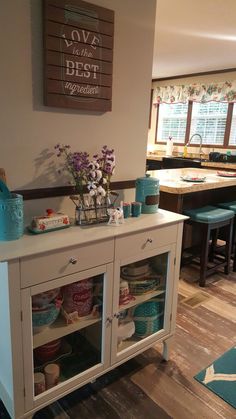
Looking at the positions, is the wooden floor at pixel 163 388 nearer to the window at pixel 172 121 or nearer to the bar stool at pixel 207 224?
the bar stool at pixel 207 224

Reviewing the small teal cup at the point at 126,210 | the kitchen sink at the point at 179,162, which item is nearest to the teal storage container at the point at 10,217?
the small teal cup at the point at 126,210

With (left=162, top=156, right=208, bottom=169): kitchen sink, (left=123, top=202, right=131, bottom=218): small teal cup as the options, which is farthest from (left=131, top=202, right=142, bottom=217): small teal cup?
(left=162, top=156, right=208, bottom=169): kitchen sink

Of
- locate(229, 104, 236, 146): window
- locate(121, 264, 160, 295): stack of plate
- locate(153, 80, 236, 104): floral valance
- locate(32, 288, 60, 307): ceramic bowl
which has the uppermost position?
locate(153, 80, 236, 104): floral valance

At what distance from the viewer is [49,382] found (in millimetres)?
1458

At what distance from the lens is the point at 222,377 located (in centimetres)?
183

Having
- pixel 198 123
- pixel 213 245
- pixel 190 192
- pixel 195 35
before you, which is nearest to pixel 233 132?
pixel 198 123

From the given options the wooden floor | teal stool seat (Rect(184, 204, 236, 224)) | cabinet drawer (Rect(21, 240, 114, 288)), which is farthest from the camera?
teal stool seat (Rect(184, 204, 236, 224))

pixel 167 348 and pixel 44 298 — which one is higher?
pixel 44 298

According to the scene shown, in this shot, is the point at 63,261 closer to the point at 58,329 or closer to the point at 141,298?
the point at 58,329

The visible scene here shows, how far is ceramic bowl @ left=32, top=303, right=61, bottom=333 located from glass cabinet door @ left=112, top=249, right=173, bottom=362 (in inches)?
14.5

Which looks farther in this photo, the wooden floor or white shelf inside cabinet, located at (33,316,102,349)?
the wooden floor

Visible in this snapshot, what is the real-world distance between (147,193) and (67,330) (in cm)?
86

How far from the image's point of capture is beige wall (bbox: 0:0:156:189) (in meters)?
1.39

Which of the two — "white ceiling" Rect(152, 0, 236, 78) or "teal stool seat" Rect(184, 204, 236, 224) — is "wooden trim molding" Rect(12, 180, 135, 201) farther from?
"white ceiling" Rect(152, 0, 236, 78)
